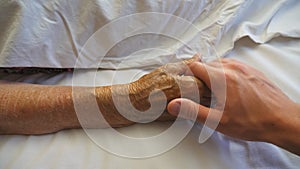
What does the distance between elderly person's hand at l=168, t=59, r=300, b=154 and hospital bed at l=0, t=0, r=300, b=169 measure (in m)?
0.06

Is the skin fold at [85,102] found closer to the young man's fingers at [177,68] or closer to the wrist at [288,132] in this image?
the young man's fingers at [177,68]

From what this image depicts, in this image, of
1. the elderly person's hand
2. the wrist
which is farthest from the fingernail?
the wrist

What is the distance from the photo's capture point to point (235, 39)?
2.89 feet

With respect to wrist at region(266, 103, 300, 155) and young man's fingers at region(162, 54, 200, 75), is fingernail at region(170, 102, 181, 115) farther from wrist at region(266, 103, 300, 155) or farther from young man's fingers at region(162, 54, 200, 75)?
wrist at region(266, 103, 300, 155)

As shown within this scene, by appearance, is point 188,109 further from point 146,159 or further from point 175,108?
point 146,159

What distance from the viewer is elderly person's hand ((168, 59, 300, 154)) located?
64cm

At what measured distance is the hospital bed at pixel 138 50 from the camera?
27.0 inches

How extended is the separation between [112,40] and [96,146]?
317 mm

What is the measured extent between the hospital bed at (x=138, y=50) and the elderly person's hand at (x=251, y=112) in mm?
61

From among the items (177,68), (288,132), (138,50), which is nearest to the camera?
(288,132)

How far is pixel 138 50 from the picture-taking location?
90 cm

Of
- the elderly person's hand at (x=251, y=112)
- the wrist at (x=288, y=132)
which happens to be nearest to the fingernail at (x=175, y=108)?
the elderly person's hand at (x=251, y=112)

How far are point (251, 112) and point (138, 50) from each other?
0.40 m

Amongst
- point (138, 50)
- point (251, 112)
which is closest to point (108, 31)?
point (138, 50)
